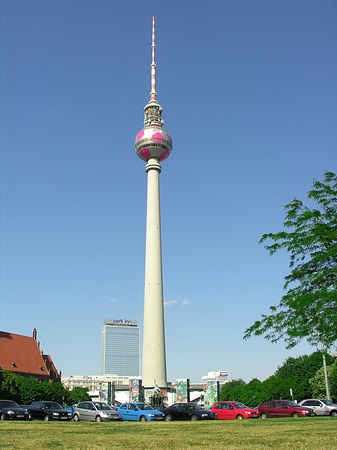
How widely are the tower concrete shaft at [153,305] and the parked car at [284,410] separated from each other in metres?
38.4

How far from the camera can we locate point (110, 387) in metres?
65.6

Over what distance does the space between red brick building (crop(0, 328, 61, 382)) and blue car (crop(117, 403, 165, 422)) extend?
75726 mm

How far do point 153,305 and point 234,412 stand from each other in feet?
142

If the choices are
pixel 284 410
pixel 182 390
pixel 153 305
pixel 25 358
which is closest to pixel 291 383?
pixel 153 305

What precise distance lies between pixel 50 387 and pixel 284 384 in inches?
1877

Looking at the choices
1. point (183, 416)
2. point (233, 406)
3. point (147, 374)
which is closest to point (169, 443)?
point (183, 416)

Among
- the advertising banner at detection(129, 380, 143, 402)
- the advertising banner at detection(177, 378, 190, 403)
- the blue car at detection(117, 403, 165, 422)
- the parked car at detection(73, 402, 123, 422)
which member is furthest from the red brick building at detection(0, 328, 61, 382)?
the parked car at detection(73, 402, 123, 422)

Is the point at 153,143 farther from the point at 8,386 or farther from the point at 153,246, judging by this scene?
the point at 8,386

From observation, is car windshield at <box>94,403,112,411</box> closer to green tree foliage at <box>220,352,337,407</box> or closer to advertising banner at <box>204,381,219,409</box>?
advertising banner at <box>204,381,219,409</box>

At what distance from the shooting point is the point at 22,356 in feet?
350

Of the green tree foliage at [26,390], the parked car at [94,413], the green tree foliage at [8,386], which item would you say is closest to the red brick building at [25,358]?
the green tree foliage at [26,390]

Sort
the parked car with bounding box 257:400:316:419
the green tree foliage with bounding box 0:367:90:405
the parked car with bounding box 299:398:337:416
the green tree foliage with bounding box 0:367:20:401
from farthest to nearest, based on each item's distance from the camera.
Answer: the green tree foliage with bounding box 0:367:90:405, the green tree foliage with bounding box 0:367:20:401, the parked car with bounding box 299:398:337:416, the parked car with bounding box 257:400:316:419

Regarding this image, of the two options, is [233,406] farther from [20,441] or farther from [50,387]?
[50,387]

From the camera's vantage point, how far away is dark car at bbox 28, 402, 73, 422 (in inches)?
1208
